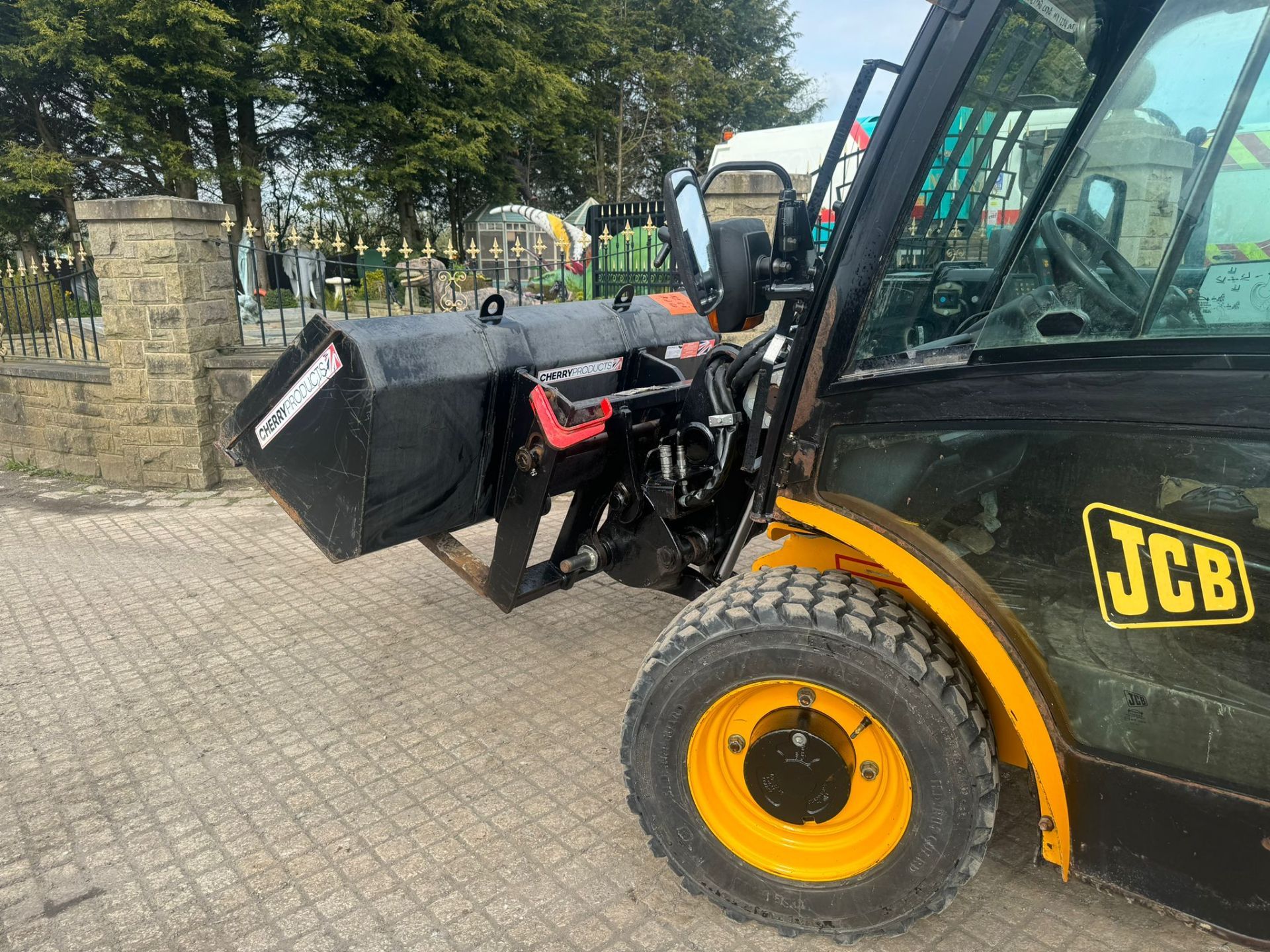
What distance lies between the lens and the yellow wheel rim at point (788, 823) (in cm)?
213

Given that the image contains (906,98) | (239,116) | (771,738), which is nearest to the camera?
(906,98)

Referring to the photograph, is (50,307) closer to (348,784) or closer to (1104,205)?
(348,784)

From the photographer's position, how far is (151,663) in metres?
3.89

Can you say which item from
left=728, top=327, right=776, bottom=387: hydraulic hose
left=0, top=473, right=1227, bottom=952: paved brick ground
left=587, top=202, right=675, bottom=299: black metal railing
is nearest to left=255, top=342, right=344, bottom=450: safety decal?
left=0, top=473, right=1227, bottom=952: paved brick ground

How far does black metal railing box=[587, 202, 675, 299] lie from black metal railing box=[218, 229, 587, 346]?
273 mm

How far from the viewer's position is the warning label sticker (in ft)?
10.9

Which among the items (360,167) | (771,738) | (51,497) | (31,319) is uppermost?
(360,167)

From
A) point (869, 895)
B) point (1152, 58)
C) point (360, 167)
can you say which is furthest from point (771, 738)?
point (360, 167)

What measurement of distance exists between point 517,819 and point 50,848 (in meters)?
1.43

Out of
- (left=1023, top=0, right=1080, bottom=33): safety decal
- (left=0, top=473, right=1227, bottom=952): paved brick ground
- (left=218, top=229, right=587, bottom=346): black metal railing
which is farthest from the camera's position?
(left=218, top=229, right=587, bottom=346): black metal railing

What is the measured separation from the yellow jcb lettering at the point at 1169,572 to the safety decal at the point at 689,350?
229 cm

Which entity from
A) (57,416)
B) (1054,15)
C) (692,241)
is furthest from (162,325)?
(1054,15)

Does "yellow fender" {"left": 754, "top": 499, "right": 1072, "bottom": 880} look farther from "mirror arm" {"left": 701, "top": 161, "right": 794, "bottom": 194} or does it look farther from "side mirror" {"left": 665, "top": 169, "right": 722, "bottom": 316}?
"mirror arm" {"left": 701, "top": 161, "right": 794, "bottom": 194}

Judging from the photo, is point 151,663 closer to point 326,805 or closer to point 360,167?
point 326,805
